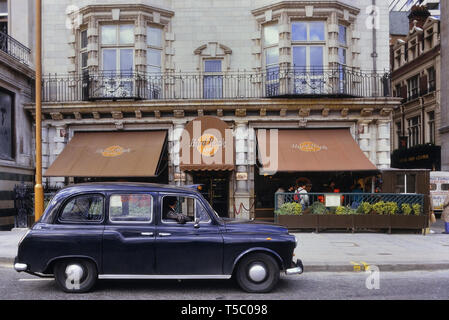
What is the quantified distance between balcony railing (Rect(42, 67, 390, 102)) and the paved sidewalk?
5.60m

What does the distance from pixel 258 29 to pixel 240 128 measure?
4025 millimetres

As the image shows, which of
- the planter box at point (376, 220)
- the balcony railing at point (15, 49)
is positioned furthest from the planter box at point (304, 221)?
the balcony railing at point (15, 49)

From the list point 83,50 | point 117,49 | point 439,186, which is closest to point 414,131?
point 439,186

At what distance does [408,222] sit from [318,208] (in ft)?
9.66

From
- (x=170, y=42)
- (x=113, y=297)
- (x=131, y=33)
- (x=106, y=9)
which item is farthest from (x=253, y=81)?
(x=113, y=297)

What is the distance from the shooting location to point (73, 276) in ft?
22.9

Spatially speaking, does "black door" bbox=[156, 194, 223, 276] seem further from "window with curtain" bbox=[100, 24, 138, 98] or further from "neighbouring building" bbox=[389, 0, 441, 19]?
"neighbouring building" bbox=[389, 0, 441, 19]

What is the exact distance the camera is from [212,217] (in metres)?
7.23

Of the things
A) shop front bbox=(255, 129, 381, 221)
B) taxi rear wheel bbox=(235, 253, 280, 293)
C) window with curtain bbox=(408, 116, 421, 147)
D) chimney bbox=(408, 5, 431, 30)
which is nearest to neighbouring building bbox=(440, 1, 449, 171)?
window with curtain bbox=(408, 116, 421, 147)

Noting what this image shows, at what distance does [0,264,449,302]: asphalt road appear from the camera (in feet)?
22.4

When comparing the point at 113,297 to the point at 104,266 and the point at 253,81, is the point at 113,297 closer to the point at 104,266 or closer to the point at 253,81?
the point at 104,266

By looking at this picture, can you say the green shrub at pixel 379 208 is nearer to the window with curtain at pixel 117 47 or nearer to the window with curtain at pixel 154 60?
the window with curtain at pixel 154 60

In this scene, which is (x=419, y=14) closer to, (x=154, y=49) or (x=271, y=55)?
(x=271, y=55)

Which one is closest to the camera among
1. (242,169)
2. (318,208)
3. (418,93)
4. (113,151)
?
(318,208)
